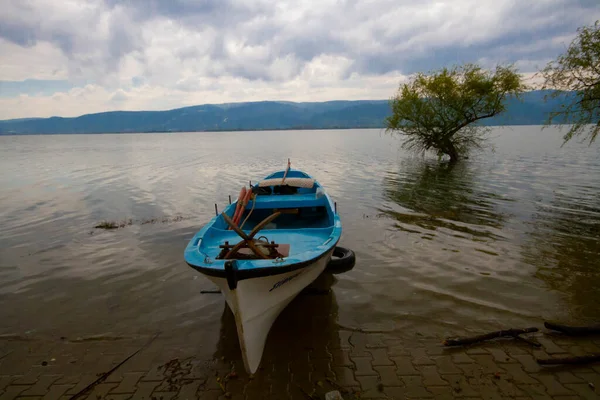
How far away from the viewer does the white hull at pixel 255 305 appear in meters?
5.43

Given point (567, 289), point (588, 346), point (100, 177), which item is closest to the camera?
point (588, 346)

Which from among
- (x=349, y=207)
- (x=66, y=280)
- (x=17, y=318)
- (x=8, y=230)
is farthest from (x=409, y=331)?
(x=8, y=230)

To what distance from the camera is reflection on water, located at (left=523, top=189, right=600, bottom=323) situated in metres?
7.98

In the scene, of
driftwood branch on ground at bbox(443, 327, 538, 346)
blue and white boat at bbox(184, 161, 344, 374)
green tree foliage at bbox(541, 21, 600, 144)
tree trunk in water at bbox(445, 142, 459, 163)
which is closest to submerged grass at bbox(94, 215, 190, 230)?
blue and white boat at bbox(184, 161, 344, 374)

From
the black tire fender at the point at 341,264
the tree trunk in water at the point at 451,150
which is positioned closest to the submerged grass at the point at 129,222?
the black tire fender at the point at 341,264

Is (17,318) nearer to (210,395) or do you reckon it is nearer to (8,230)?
(210,395)

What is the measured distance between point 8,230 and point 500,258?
1928 cm

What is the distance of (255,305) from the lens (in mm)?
5730

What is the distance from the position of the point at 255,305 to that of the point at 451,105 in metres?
34.2

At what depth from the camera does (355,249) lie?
1178 cm

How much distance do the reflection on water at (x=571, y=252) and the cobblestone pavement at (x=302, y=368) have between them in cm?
206

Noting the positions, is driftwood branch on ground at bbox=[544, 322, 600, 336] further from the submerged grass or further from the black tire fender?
the submerged grass

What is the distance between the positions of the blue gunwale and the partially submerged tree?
2723cm

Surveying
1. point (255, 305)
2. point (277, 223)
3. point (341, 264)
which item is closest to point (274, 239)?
point (255, 305)
